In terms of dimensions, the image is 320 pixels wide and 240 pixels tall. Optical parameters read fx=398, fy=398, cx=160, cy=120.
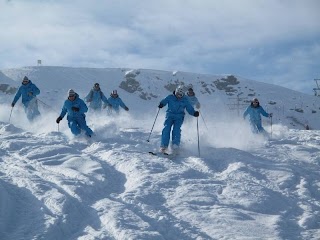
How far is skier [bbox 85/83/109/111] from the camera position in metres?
15.4

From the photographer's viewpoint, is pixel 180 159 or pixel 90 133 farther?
pixel 90 133

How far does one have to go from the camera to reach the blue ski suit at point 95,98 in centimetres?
1544

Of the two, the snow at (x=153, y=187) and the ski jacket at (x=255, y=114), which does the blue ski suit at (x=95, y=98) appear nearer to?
the snow at (x=153, y=187)

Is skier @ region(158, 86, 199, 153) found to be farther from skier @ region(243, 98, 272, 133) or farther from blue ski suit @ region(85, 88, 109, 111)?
blue ski suit @ region(85, 88, 109, 111)

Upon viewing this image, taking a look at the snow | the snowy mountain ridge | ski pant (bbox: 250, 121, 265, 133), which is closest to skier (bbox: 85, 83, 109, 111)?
the snow

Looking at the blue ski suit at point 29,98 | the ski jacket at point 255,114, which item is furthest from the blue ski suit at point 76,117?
the ski jacket at point 255,114

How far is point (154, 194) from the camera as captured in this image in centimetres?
608

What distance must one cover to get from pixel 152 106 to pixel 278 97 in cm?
1820

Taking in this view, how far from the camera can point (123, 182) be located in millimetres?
6883

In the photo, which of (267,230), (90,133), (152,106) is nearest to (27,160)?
(90,133)

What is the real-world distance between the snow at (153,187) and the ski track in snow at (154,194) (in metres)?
0.02

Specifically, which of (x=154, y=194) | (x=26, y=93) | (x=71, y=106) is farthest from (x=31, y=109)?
(x=154, y=194)

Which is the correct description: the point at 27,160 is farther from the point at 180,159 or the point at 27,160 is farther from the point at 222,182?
the point at 222,182

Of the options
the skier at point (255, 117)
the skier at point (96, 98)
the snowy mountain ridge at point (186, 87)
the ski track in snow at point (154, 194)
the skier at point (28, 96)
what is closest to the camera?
the ski track in snow at point (154, 194)
